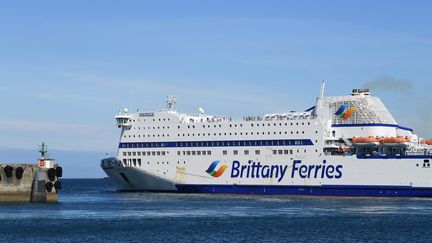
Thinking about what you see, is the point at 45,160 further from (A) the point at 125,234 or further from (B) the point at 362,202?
(B) the point at 362,202

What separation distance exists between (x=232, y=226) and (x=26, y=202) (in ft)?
49.4

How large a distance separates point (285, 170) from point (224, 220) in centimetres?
1737

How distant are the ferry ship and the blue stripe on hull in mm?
67

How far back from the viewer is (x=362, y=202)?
51594 millimetres

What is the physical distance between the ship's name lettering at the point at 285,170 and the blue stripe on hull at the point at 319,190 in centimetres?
79

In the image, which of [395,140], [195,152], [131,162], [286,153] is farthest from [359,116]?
[131,162]

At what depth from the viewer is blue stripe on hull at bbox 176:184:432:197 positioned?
54.1m

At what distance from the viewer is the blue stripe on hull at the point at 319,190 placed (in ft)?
178

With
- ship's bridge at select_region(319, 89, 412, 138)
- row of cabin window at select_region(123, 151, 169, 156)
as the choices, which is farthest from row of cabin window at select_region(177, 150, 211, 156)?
ship's bridge at select_region(319, 89, 412, 138)

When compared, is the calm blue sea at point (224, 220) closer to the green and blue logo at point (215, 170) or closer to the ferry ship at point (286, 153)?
the ferry ship at point (286, 153)

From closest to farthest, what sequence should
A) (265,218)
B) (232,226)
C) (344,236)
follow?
(344,236)
(232,226)
(265,218)

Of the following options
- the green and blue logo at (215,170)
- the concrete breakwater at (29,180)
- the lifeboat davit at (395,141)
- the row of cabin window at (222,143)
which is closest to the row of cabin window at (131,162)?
the row of cabin window at (222,143)

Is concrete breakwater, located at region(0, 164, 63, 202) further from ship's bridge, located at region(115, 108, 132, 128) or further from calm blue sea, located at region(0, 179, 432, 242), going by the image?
ship's bridge, located at region(115, 108, 132, 128)

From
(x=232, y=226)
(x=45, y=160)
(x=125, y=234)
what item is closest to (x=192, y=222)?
(x=232, y=226)
